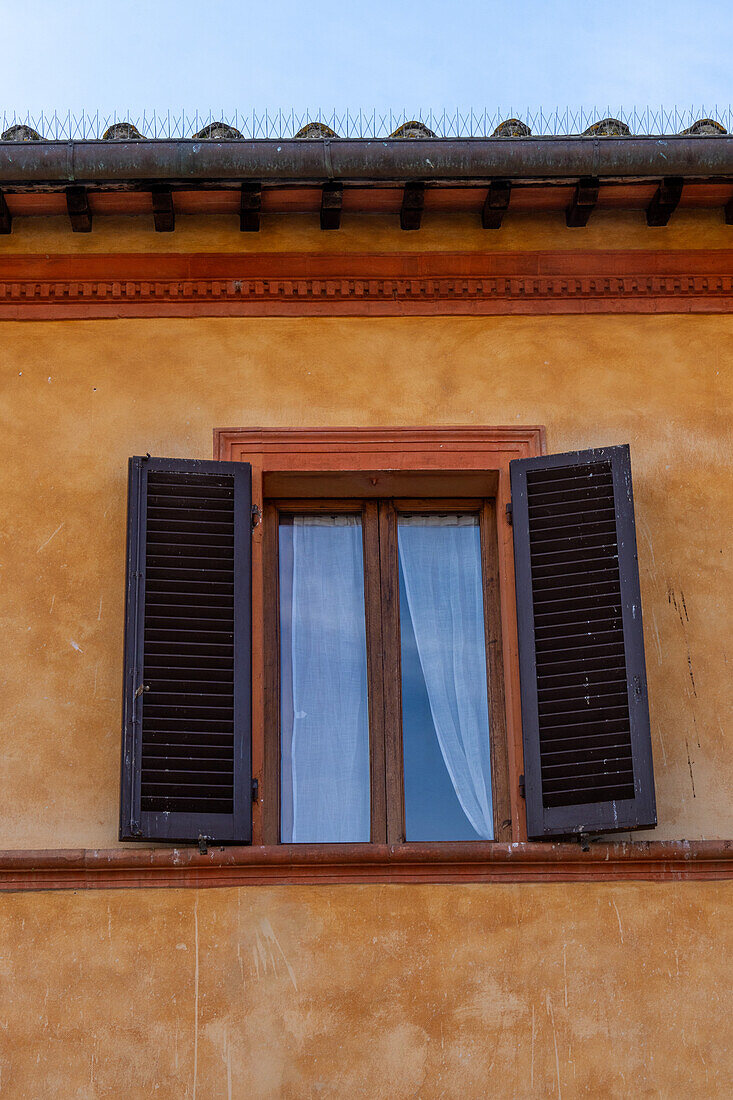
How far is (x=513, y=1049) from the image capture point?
6.34 m

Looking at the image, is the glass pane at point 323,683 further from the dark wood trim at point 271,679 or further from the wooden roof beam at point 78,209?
the wooden roof beam at point 78,209

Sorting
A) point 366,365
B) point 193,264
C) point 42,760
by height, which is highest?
point 193,264

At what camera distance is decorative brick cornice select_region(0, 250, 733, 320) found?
7.76 m

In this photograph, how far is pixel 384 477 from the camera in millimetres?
7488

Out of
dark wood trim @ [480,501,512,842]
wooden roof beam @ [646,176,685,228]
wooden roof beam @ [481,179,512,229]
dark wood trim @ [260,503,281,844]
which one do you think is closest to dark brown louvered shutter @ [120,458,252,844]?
dark wood trim @ [260,503,281,844]

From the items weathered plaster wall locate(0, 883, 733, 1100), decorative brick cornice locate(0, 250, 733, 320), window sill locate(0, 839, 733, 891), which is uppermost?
decorative brick cornice locate(0, 250, 733, 320)

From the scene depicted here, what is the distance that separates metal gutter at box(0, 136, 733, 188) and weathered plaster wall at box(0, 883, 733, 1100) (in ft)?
9.71

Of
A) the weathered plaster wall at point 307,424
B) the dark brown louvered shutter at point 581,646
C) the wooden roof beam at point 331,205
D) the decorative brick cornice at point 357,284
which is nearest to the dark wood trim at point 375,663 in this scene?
the weathered plaster wall at point 307,424

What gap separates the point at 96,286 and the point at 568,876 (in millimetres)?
3301

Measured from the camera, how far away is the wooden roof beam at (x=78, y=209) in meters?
7.54

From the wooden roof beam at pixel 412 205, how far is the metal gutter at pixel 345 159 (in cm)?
13

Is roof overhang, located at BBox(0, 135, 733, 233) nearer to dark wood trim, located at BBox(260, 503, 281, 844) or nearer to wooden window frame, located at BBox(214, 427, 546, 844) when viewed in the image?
wooden window frame, located at BBox(214, 427, 546, 844)

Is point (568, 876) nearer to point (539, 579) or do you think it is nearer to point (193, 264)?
point (539, 579)

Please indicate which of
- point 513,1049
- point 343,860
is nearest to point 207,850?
point 343,860
